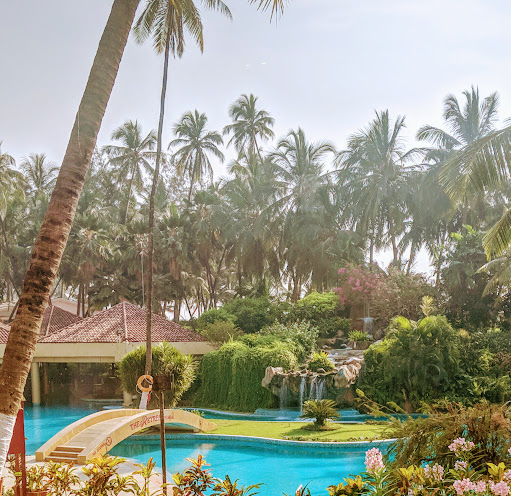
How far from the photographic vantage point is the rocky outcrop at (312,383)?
19.2 meters

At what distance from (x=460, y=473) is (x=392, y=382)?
15864 millimetres

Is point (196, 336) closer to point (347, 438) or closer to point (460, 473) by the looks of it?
point (347, 438)

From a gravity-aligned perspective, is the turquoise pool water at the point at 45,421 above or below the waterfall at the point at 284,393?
below

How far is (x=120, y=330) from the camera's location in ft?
77.6

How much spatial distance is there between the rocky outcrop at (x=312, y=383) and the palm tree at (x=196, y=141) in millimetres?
22793

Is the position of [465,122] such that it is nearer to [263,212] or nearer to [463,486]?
[263,212]

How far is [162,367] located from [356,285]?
1064 cm

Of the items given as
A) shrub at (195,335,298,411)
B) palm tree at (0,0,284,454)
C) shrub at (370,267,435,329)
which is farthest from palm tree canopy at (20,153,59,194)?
palm tree at (0,0,284,454)

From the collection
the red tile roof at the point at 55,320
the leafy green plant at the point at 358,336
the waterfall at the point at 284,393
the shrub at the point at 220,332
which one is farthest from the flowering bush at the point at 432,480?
A: the red tile roof at the point at 55,320

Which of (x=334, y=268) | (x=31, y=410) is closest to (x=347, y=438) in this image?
(x=31, y=410)

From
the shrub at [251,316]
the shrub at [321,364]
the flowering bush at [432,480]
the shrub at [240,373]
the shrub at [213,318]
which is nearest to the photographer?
the flowering bush at [432,480]

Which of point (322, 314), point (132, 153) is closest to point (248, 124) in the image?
point (132, 153)

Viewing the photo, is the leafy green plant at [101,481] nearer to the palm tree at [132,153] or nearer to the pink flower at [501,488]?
the pink flower at [501,488]

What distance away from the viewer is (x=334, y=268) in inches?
1248
